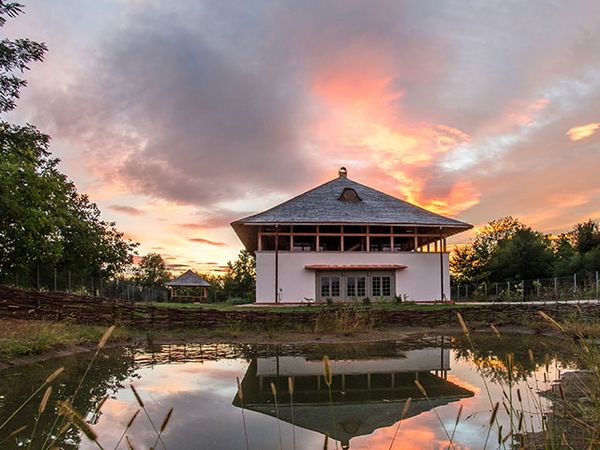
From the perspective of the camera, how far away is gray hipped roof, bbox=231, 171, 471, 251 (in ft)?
91.5

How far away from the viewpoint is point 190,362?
942 cm

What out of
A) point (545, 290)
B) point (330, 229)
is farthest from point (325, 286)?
point (545, 290)

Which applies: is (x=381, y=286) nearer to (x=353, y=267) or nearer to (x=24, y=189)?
(x=353, y=267)

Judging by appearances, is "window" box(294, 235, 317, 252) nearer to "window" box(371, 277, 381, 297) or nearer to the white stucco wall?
the white stucco wall

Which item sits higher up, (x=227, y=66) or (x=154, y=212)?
(x=227, y=66)

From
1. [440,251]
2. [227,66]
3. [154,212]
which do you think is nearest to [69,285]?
[154,212]

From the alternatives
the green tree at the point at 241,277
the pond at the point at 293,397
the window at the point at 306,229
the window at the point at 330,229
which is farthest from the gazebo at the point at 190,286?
the pond at the point at 293,397

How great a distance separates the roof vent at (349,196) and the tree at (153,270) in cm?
3443

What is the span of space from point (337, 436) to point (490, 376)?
4.02 metres

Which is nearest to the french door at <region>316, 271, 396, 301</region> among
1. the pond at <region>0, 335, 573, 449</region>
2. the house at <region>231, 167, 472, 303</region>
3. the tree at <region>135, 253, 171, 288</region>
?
the house at <region>231, 167, 472, 303</region>

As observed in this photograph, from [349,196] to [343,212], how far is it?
2258 mm

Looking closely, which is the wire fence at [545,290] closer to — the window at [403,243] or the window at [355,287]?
the window at [403,243]

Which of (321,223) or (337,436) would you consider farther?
(321,223)

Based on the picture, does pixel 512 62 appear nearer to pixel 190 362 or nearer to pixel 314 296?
pixel 190 362
